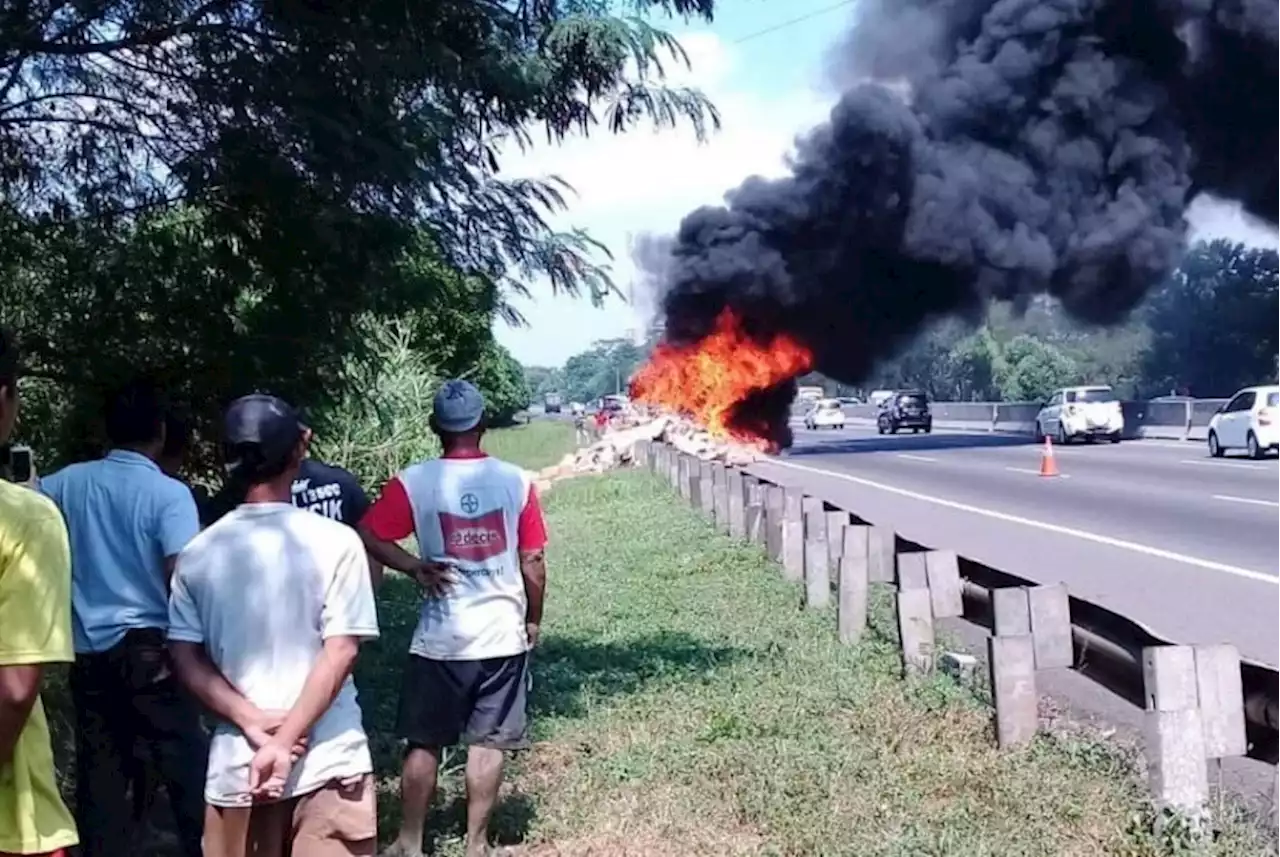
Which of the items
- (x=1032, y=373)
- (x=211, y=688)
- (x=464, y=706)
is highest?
(x=211, y=688)

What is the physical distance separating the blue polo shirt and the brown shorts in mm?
1014

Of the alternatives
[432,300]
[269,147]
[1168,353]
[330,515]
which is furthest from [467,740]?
[1168,353]

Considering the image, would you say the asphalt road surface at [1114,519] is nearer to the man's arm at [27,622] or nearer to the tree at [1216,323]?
the man's arm at [27,622]

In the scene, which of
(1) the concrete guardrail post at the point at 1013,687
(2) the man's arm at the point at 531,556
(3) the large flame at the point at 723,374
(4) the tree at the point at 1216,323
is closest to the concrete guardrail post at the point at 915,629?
(1) the concrete guardrail post at the point at 1013,687

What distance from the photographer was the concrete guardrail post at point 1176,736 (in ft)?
15.6

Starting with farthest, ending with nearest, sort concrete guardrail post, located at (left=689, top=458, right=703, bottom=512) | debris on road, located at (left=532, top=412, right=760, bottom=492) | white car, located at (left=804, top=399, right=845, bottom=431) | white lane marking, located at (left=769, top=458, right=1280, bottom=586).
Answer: white car, located at (left=804, top=399, right=845, bottom=431) → debris on road, located at (left=532, top=412, right=760, bottom=492) → concrete guardrail post, located at (left=689, top=458, right=703, bottom=512) → white lane marking, located at (left=769, top=458, right=1280, bottom=586)

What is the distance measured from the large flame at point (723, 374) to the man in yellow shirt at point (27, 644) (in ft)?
89.0

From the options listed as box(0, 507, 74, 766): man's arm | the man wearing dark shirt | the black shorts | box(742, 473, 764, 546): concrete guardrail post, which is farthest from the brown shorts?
box(742, 473, 764, 546): concrete guardrail post

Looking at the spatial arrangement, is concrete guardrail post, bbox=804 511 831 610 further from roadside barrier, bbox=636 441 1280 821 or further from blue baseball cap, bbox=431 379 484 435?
blue baseball cap, bbox=431 379 484 435

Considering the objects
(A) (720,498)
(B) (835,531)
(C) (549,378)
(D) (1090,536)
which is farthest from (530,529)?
(C) (549,378)

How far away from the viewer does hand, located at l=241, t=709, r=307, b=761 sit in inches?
136

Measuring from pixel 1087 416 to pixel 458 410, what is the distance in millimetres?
33795

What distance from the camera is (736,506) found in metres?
14.3

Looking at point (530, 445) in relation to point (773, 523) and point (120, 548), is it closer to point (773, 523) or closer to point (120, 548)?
point (773, 523)
